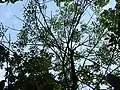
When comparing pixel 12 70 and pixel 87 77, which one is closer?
pixel 12 70

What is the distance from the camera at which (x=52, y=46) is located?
11.4 metres

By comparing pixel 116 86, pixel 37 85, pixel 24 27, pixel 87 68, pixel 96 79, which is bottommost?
pixel 116 86

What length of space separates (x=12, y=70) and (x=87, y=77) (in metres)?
3.43

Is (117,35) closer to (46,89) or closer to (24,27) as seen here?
(46,89)

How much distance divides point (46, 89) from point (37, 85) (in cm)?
10

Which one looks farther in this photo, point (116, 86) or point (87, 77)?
point (87, 77)

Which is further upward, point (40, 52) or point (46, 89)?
point (40, 52)

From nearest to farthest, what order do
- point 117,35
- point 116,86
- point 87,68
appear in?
point 116,86, point 117,35, point 87,68

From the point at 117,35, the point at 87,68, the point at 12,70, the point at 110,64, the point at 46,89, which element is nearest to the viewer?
the point at 46,89

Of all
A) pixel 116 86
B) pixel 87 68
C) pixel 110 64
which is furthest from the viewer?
pixel 87 68

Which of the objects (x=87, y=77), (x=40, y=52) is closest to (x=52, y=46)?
(x=40, y=52)

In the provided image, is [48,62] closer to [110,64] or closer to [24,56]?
[24,56]

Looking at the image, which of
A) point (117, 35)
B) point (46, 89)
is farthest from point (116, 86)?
point (117, 35)

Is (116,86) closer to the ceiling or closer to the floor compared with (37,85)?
closer to the floor
